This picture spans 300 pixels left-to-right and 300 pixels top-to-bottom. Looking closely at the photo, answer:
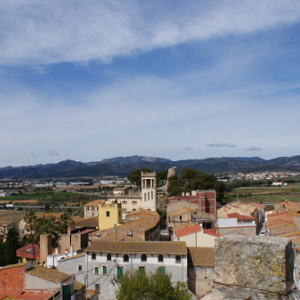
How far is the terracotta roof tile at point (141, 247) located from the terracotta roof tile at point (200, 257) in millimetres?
1066

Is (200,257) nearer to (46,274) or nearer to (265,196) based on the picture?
(46,274)

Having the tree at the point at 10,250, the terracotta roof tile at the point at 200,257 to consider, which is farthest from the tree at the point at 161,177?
the terracotta roof tile at the point at 200,257

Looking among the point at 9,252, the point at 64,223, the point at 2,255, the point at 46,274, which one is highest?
the point at 46,274

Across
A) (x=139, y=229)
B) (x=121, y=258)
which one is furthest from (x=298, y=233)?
(x=121, y=258)

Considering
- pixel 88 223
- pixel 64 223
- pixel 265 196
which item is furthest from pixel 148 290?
pixel 265 196

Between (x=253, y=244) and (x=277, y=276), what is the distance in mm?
468

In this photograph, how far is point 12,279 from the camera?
1819 centimetres

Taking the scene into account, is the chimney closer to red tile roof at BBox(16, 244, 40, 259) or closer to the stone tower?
red tile roof at BBox(16, 244, 40, 259)

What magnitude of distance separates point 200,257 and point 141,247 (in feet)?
15.2

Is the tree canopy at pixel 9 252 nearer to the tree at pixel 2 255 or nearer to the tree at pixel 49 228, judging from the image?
the tree at pixel 2 255

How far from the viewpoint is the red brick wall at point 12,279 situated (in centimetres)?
1802

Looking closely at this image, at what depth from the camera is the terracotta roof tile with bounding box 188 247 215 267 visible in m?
27.5

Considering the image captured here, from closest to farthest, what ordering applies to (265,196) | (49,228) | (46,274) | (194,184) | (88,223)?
(46,274)
(49,228)
(88,223)
(194,184)
(265,196)

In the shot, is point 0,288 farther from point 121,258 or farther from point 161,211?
point 161,211
